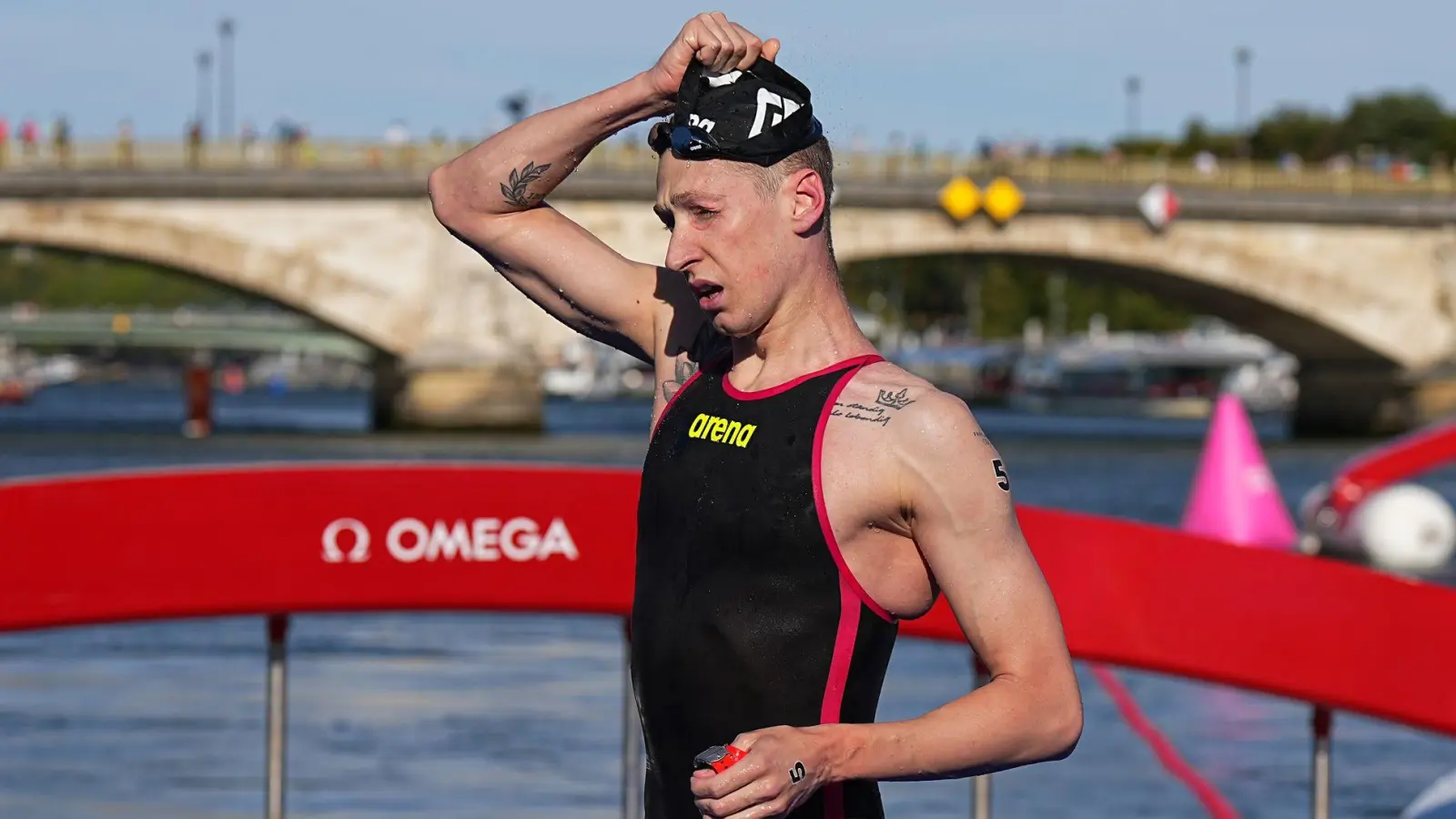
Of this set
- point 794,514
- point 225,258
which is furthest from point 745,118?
point 225,258

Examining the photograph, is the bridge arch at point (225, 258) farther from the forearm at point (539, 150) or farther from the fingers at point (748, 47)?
the fingers at point (748, 47)

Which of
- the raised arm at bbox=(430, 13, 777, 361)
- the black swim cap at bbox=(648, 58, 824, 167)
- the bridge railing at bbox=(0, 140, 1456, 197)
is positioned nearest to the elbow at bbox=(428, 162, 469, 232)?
the raised arm at bbox=(430, 13, 777, 361)

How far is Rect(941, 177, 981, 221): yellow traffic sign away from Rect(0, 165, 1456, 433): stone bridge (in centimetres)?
34

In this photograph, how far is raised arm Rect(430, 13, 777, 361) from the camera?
3246 mm

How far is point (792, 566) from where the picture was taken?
9.18 feet

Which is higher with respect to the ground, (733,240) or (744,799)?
(733,240)

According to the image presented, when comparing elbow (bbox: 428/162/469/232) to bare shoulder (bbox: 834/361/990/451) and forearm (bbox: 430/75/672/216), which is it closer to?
forearm (bbox: 430/75/672/216)

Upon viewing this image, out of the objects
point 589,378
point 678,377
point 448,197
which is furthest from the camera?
point 589,378

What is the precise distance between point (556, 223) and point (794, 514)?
0.82 metres

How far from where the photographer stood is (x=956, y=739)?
2.61 m

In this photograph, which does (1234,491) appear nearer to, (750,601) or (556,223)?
(556,223)

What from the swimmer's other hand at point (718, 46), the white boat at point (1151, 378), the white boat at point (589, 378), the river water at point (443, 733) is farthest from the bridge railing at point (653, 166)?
the white boat at point (589, 378)

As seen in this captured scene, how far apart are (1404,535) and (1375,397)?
30859 millimetres

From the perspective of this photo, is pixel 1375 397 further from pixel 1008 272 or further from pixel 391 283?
pixel 1008 272
